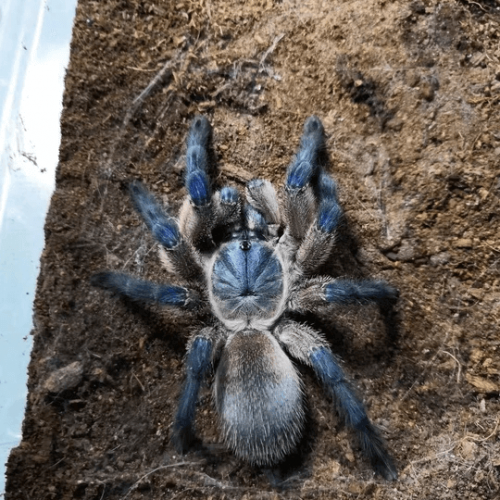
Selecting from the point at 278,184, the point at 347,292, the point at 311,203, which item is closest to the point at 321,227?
the point at 311,203

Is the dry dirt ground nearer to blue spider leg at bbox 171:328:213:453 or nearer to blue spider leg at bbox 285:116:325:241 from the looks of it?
blue spider leg at bbox 285:116:325:241

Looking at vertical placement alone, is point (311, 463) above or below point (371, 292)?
below

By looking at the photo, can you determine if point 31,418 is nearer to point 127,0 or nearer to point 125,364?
point 125,364

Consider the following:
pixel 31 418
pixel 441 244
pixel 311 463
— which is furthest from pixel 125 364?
pixel 441 244

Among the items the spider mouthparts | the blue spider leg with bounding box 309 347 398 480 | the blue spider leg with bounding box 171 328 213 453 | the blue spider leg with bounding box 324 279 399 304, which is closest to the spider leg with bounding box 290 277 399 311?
the blue spider leg with bounding box 324 279 399 304

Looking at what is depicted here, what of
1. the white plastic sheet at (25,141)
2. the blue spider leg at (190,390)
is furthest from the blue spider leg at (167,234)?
the white plastic sheet at (25,141)

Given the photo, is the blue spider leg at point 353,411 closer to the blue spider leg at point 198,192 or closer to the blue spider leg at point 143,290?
the blue spider leg at point 143,290
